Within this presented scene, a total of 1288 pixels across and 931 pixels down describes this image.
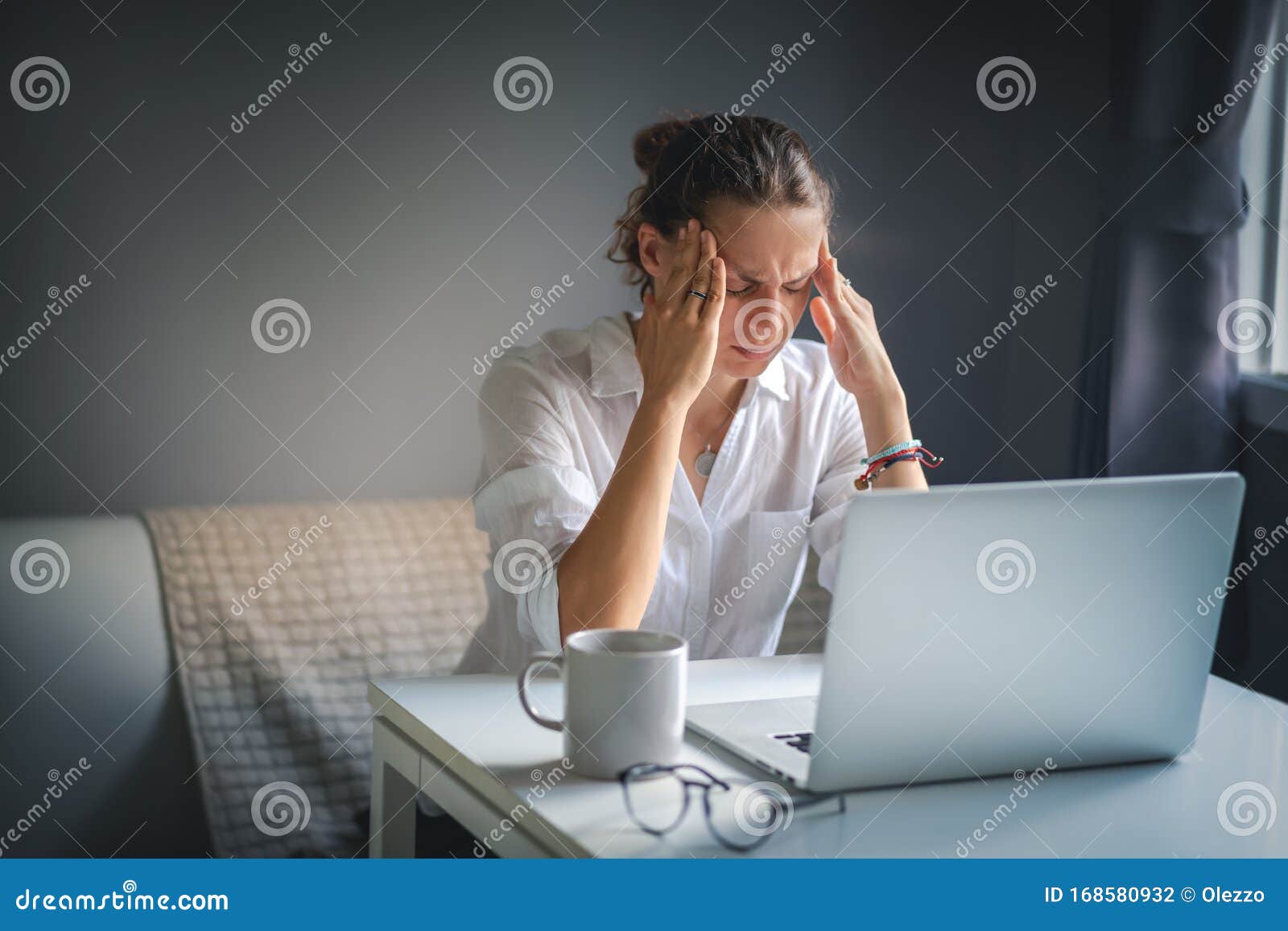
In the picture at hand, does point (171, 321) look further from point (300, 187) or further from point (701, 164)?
point (701, 164)

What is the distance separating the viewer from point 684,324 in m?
1.55

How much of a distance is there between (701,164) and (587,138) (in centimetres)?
89

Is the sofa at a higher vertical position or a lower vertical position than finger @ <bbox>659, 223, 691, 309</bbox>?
lower

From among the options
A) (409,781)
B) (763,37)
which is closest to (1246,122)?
(763,37)

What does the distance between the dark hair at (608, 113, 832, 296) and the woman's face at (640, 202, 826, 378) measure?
0.07 ft

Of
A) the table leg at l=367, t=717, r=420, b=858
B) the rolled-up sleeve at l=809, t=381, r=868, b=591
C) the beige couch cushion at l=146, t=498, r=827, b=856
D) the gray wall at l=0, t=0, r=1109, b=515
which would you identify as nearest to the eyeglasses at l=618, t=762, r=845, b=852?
the table leg at l=367, t=717, r=420, b=858

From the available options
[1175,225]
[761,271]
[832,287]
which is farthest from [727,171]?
[1175,225]

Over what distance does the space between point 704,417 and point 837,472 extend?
0.21 meters

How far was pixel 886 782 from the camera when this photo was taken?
93 cm

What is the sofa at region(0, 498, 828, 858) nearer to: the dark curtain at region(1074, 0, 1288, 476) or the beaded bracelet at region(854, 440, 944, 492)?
the beaded bracelet at region(854, 440, 944, 492)

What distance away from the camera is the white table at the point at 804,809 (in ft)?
2.77

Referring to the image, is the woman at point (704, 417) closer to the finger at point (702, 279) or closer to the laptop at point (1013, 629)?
the finger at point (702, 279)

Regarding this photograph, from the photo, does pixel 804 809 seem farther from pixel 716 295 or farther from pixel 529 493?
pixel 716 295

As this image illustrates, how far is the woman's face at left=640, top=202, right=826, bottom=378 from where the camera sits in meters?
1.57
